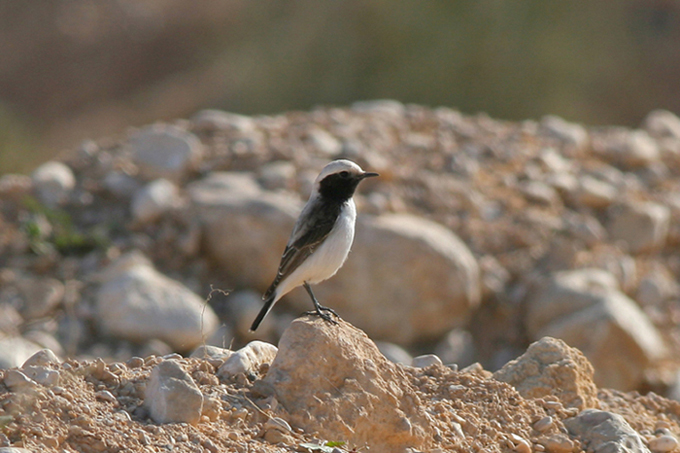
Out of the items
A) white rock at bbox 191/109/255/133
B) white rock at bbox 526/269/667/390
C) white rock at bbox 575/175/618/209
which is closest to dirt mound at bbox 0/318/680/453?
white rock at bbox 526/269/667/390

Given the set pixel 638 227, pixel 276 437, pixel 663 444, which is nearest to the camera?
pixel 276 437

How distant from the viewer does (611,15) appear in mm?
27594

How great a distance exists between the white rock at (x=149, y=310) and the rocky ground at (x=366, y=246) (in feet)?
0.06

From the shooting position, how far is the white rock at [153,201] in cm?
987

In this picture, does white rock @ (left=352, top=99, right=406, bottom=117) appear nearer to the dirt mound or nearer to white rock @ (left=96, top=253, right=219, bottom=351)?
white rock @ (left=96, top=253, right=219, bottom=351)

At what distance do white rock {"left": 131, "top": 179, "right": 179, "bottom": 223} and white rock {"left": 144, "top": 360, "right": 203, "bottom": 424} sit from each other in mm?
5859

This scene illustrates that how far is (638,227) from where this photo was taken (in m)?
11.6

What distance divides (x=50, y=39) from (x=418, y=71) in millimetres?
13011

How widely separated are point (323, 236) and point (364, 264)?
398cm

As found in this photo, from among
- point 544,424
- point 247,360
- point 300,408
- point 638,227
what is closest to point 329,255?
point 247,360

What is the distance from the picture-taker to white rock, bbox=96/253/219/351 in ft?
29.0

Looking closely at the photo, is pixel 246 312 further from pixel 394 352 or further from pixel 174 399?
pixel 174 399

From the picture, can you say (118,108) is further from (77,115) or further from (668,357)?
(668,357)

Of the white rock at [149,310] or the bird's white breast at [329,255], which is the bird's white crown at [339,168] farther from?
the white rock at [149,310]
